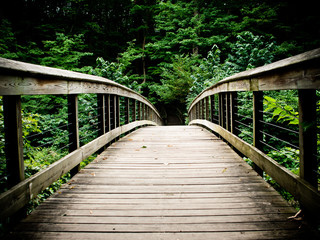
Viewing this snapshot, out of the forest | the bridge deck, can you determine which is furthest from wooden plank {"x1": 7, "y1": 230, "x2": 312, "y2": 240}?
the forest

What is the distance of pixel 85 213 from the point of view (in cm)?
193

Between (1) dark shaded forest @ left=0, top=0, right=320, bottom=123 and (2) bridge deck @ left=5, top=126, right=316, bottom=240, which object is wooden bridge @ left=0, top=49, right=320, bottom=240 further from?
(1) dark shaded forest @ left=0, top=0, right=320, bottom=123

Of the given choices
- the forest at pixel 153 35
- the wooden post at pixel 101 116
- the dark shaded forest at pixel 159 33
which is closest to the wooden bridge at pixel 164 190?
the wooden post at pixel 101 116

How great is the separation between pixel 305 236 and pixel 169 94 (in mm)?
14776

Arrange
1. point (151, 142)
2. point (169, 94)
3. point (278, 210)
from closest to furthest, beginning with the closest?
point (278, 210) → point (151, 142) → point (169, 94)

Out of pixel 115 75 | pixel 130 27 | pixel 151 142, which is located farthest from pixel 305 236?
pixel 130 27

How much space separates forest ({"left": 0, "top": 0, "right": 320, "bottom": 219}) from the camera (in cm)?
1186

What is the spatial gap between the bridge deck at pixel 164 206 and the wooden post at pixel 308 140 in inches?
14.3

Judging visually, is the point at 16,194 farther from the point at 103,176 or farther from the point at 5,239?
the point at 103,176

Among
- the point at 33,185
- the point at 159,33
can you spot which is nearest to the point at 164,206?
the point at 33,185

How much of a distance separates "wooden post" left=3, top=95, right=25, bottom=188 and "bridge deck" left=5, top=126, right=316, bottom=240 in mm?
389

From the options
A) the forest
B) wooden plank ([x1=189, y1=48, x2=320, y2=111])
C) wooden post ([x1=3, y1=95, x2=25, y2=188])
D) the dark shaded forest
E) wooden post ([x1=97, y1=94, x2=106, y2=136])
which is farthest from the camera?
the dark shaded forest

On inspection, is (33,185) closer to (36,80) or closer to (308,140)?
(36,80)

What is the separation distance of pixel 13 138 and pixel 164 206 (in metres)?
1.31
